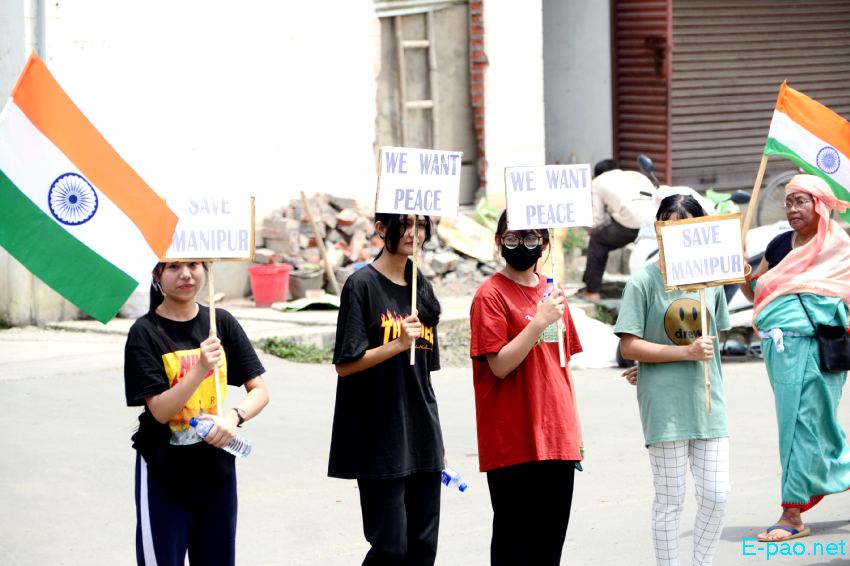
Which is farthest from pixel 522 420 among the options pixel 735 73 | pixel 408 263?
pixel 735 73

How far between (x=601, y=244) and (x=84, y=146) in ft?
28.3

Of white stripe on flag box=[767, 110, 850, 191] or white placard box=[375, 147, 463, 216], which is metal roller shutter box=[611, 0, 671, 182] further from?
white placard box=[375, 147, 463, 216]

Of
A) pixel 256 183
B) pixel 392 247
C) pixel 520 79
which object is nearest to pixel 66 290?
pixel 392 247

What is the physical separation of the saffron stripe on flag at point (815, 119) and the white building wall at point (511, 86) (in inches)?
286

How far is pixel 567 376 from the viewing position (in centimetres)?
507

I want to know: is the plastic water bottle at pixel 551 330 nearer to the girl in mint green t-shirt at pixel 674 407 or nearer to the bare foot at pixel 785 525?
the girl in mint green t-shirt at pixel 674 407

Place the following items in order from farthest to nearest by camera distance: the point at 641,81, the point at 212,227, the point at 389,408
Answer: the point at 641,81 < the point at 389,408 < the point at 212,227

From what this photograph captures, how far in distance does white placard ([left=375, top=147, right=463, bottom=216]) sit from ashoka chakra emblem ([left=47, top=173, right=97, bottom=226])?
1.06 meters

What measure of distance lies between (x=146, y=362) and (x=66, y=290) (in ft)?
2.19

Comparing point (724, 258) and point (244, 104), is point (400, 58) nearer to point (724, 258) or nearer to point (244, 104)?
point (244, 104)

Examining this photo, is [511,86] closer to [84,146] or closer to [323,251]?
[323,251]

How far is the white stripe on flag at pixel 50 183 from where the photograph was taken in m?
4.73

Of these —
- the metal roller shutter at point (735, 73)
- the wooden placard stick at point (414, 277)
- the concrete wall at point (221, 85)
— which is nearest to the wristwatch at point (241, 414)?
the wooden placard stick at point (414, 277)

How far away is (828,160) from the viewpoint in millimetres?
7098
